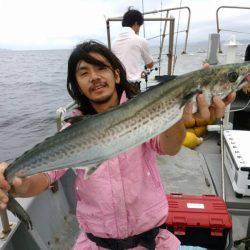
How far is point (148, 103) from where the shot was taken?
6.77ft

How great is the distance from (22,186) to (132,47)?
498cm

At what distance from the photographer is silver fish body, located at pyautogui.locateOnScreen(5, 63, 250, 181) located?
204 cm

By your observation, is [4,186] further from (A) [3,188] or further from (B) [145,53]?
(B) [145,53]

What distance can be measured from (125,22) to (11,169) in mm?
5632

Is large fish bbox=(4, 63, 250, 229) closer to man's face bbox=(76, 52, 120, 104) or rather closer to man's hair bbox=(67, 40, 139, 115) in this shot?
man's face bbox=(76, 52, 120, 104)

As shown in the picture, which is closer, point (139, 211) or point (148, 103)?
point (148, 103)

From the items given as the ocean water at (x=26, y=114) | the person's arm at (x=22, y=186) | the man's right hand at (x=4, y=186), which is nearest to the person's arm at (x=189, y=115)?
the person's arm at (x=22, y=186)

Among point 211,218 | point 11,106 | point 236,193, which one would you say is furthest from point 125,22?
point 11,106

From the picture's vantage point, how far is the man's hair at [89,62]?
2561 millimetres

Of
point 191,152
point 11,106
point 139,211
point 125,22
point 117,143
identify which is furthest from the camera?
point 11,106

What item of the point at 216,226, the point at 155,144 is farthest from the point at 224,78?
the point at 216,226

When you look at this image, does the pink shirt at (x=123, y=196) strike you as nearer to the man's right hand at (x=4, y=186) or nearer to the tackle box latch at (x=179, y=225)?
the man's right hand at (x=4, y=186)

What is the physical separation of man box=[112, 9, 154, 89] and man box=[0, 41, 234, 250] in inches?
165

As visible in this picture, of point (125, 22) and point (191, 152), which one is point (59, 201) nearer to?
point (191, 152)
